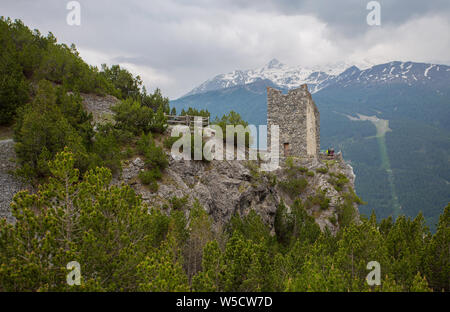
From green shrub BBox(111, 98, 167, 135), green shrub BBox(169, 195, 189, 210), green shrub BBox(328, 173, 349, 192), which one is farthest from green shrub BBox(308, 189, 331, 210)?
green shrub BBox(111, 98, 167, 135)

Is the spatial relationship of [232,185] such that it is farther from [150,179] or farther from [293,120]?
[293,120]

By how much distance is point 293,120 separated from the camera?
93.9 feet

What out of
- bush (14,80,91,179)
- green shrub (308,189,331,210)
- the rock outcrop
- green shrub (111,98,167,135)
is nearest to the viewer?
bush (14,80,91,179)

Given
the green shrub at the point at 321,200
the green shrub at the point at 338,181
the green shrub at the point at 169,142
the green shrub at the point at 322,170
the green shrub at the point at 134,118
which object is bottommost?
the green shrub at the point at 321,200

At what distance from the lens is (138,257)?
26.0 ft

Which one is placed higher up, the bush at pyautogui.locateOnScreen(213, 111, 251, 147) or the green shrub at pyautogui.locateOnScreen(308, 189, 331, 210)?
the bush at pyautogui.locateOnScreen(213, 111, 251, 147)

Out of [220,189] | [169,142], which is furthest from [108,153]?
[220,189]

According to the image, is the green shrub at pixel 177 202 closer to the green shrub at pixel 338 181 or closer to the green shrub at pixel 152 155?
the green shrub at pixel 152 155

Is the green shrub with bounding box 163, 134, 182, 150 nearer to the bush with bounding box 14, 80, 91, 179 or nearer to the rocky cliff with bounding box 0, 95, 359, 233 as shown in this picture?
the rocky cliff with bounding box 0, 95, 359, 233

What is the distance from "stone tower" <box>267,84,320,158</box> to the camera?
28.3 m

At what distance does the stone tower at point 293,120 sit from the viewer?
2831cm

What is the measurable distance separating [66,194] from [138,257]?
8.47ft

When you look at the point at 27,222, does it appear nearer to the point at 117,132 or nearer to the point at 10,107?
the point at 117,132

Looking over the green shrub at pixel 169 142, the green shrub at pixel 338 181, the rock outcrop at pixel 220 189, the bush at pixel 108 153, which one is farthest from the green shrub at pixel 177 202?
the green shrub at pixel 338 181
